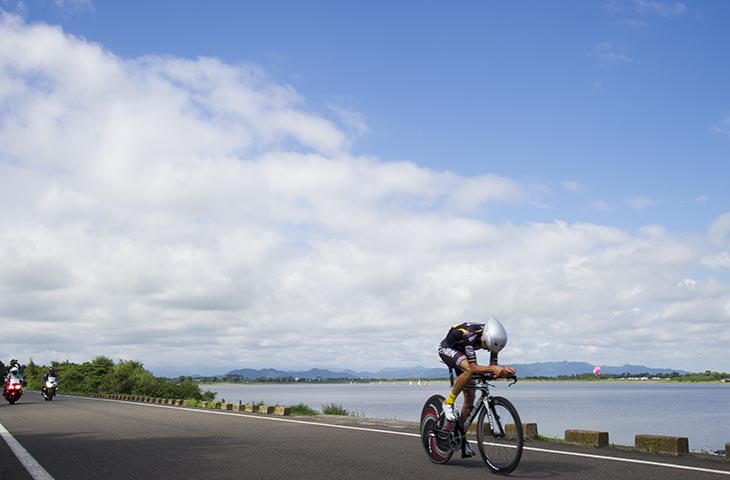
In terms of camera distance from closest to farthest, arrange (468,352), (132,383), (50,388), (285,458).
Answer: (468,352) → (285,458) → (50,388) → (132,383)

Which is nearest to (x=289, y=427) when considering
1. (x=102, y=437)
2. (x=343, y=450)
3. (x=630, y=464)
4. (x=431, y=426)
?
(x=102, y=437)

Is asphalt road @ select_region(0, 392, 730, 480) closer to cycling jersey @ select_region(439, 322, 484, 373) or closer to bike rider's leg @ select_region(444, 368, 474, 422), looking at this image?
bike rider's leg @ select_region(444, 368, 474, 422)

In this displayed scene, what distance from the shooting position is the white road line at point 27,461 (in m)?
8.08

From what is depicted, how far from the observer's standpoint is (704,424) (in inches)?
2009

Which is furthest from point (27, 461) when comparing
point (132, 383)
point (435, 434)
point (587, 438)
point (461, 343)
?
point (132, 383)

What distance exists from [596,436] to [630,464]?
2.20 metres

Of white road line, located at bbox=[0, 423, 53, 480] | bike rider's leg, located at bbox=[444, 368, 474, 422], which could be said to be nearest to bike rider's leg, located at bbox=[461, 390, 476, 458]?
bike rider's leg, located at bbox=[444, 368, 474, 422]

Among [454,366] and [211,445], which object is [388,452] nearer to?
[454,366]

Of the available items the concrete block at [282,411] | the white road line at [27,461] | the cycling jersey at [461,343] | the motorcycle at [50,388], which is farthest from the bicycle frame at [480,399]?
the motorcycle at [50,388]

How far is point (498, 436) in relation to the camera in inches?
314

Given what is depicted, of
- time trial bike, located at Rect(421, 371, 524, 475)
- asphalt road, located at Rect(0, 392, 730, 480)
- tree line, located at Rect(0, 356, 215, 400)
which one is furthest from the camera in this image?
tree line, located at Rect(0, 356, 215, 400)

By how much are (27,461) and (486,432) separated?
619cm

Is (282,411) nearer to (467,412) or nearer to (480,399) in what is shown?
(467,412)

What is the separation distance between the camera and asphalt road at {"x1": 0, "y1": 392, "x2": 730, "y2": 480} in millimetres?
7949
